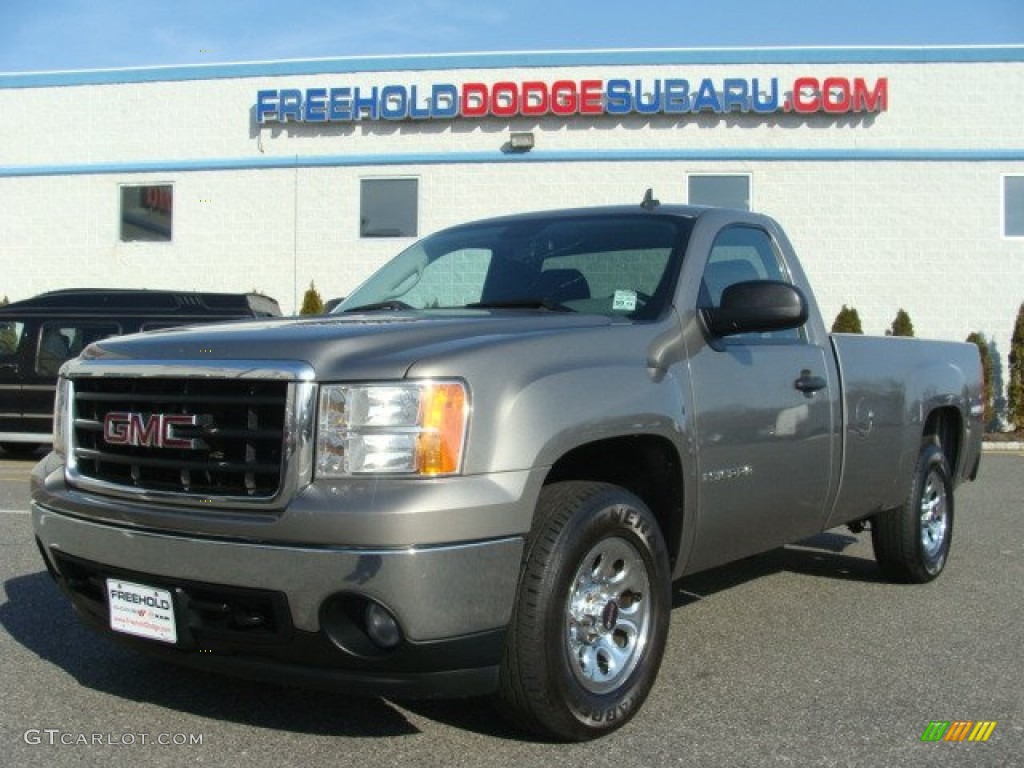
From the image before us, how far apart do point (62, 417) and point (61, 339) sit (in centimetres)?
955

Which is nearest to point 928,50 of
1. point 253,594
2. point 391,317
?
point 391,317

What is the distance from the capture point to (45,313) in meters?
12.8

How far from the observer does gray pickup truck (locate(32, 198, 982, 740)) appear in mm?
3025

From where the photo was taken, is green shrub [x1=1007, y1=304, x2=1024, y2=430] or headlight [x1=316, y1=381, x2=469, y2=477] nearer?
headlight [x1=316, y1=381, x2=469, y2=477]

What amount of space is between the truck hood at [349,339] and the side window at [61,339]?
9.33m

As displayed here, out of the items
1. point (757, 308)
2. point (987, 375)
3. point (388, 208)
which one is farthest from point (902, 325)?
point (757, 308)

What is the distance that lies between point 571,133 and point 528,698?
49.4 ft

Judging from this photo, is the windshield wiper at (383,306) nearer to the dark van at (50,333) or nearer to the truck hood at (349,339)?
the truck hood at (349,339)

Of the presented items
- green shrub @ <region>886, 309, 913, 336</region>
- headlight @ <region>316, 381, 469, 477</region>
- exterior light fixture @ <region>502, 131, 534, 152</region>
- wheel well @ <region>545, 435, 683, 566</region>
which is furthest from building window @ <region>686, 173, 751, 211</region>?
headlight @ <region>316, 381, 469, 477</region>

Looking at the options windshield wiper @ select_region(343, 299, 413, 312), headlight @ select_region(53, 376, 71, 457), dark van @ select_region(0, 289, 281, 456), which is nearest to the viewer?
headlight @ select_region(53, 376, 71, 457)

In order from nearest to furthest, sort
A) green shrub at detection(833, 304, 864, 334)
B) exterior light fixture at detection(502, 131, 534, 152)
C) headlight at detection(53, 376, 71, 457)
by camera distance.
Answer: headlight at detection(53, 376, 71, 457) → green shrub at detection(833, 304, 864, 334) → exterior light fixture at detection(502, 131, 534, 152)

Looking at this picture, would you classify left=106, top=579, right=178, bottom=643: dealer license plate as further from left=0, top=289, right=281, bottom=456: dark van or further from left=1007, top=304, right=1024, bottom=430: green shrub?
left=1007, top=304, right=1024, bottom=430: green shrub

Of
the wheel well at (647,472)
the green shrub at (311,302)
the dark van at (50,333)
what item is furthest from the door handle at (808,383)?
the green shrub at (311,302)

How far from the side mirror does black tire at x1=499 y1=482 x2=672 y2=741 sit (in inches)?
34.4
